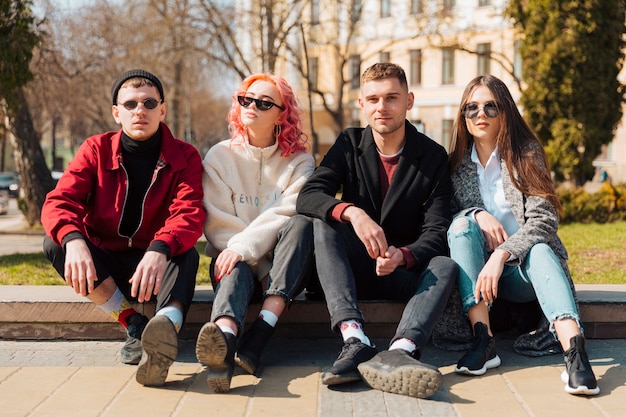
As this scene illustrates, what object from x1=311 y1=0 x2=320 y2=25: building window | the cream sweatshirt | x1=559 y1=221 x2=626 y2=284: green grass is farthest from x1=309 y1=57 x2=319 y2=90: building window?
the cream sweatshirt

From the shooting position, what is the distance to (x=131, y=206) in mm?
4359

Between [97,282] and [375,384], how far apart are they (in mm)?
1577

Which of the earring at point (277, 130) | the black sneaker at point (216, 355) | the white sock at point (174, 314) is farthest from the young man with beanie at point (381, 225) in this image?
the white sock at point (174, 314)

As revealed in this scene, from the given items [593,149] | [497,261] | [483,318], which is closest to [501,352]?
[483,318]

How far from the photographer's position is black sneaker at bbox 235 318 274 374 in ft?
12.6

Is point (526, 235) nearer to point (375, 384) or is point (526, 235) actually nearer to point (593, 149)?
point (375, 384)

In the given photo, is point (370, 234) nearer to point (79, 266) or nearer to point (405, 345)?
point (405, 345)

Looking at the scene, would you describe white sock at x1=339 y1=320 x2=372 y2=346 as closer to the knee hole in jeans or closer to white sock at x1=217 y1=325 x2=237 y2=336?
white sock at x1=217 y1=325 x2=237 y2=336

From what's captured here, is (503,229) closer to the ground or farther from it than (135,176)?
closer to the ground

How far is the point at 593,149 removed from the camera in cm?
1611

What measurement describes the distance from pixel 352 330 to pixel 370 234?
20.5 inches

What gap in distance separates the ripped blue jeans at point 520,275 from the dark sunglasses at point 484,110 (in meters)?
0.62

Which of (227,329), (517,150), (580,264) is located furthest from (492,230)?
(580,264)

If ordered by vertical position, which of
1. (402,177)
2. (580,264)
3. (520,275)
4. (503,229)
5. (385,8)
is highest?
(385,8)
